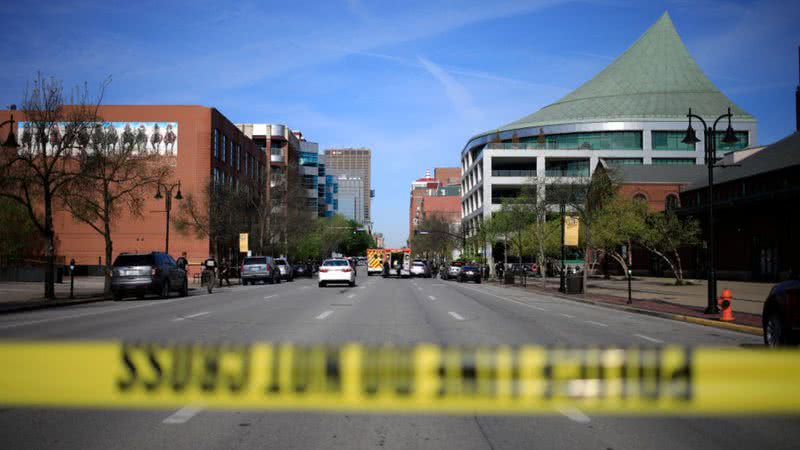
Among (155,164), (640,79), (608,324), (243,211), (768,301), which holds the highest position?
(640,79)

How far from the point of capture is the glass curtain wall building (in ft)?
289

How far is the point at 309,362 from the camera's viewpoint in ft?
20.3

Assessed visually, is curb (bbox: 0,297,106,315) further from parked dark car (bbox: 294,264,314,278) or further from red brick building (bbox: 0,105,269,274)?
parked dark car (bbox: 294,264,314,278)

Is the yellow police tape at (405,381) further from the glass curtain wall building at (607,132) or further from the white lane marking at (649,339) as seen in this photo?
the glass curtain wall building at (607,132)

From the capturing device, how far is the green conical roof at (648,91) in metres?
94.8

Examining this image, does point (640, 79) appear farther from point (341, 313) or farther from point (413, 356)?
point (413, 356)

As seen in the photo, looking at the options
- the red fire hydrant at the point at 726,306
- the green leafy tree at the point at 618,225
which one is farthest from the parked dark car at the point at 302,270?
the red fire hydrant at the point at 726,306

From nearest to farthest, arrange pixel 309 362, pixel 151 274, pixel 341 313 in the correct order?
1. pixel 309 362
2. pixel 341 313
3. pixel 151 274

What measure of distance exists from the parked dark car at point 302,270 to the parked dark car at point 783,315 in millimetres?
62360

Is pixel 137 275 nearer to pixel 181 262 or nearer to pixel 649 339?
pixel 181 262

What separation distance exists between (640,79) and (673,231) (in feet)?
228

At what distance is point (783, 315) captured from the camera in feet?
30.8

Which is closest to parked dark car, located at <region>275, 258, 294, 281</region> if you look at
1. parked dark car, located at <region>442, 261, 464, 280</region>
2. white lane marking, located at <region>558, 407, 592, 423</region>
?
parked dark car, located at <region>442, 261, 464, 280</region>

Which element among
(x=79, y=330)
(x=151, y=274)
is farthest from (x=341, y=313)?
(x=151, y=274)
